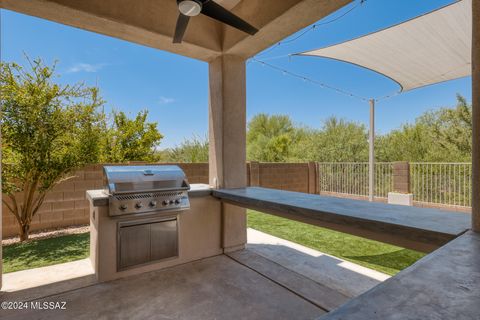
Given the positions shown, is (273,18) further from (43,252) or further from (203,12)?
(43,252)

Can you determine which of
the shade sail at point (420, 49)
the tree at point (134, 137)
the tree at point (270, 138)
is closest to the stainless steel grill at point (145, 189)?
the shade sail at point (420, 49)

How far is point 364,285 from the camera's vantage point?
2.62 metres

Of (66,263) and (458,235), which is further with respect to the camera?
(66,263)

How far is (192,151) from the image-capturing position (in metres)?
9.02

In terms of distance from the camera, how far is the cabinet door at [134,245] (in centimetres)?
281

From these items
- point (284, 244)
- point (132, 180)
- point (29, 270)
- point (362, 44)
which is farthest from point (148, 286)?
point (362, 44)

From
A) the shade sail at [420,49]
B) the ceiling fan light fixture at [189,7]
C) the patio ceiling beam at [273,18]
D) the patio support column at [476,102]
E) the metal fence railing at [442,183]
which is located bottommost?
the metal fence railing at [442,183]

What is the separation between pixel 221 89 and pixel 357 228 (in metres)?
2.45

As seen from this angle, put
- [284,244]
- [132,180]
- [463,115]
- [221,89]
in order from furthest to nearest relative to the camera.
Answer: [463,115], [284,244], [221,89], [132,180]

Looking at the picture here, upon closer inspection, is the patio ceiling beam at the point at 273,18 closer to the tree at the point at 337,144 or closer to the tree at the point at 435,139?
the tree at the point at 337,144

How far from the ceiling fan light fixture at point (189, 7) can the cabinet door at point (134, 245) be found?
224 cm

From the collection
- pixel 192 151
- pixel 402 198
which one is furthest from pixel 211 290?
pixel 192 151

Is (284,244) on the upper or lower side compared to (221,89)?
lower

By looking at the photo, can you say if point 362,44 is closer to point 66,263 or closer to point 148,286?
point 148,286
